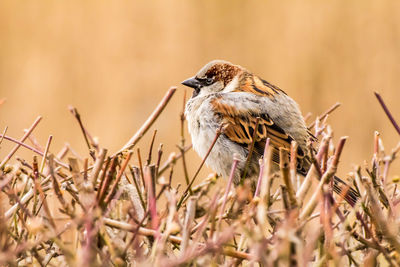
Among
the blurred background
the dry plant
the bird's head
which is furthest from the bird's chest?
the blurred background

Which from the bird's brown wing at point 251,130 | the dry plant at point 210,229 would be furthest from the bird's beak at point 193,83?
the dry plant at point 210,229

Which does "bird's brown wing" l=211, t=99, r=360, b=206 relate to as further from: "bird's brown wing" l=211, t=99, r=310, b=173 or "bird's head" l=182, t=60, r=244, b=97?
"bird's head" l=182, t=60, r=244, b=97

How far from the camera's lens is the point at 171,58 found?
4852 mm

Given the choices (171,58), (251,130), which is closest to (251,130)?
(251,130)

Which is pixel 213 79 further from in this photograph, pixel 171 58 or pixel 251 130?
pixel 171 58

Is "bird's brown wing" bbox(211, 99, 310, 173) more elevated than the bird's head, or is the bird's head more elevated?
the bird's head

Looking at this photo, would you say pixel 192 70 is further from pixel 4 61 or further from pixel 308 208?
pixel 308 208

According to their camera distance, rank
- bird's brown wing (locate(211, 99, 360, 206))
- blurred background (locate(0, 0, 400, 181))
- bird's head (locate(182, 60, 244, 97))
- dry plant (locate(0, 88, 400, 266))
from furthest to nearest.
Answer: blurred background (locate(0, 0, 400, 181))
bird's head (locate(182, 60, 244, 97))
bird's brown wing (locate(211, 99, 360, 206))
dry plant (locate(0, 88, 400, 266))

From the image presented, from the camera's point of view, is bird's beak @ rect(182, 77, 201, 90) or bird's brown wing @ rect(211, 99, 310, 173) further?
bird's beak @ rect(182, 77, 201, 90)

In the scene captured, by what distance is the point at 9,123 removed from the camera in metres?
4.92

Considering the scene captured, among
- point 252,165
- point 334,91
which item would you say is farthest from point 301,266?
point 334,91

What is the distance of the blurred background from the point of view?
4410 mm

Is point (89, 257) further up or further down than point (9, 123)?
further up

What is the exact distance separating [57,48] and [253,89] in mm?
2601
